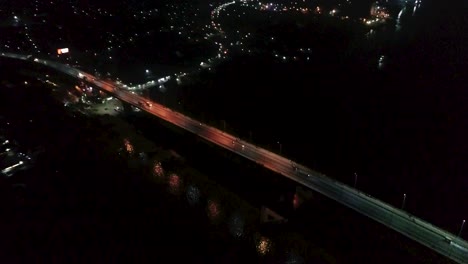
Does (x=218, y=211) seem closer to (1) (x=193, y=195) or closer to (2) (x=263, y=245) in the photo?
(1) (x=193, y=195)

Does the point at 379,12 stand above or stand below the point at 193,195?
above

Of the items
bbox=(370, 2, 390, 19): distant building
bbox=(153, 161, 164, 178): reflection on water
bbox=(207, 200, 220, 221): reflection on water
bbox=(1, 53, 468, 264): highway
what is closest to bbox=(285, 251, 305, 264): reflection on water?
bbox=(1, 53, 468, 264): highway

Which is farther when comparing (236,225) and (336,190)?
(236,225)

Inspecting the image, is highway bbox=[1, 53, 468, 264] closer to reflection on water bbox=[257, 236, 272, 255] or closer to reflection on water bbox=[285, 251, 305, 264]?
reflection on water bbox=[285, 251, 305, 264]

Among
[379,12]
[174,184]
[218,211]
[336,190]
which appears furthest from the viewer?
[379,12]

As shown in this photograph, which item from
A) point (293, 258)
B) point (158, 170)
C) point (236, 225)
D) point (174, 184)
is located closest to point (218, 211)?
point (236, 225)

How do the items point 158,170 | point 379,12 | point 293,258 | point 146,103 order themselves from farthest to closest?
1. point 379,12
2. point 146,103
3. point 158,170
4. point 293,258

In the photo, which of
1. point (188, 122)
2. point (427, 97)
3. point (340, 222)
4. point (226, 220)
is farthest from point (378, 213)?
point (427, 97)
